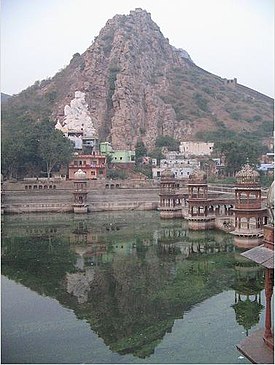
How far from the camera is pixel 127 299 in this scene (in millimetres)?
11180

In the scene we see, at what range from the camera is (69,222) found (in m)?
25.4

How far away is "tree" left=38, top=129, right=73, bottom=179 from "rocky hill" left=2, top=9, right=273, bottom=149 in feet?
49.9

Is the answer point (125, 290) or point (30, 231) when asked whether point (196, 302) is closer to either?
point (125, 290)

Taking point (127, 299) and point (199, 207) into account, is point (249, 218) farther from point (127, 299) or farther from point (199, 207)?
point (127, 299)

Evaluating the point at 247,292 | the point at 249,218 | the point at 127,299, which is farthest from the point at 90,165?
the point at 127,299

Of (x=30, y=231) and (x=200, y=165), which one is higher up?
(x=200, y=165)

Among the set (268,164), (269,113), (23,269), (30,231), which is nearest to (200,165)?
(268,164)

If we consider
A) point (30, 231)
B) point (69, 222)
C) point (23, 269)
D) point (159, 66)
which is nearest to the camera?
point (23, 269)

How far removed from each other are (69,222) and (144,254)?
9596 mm

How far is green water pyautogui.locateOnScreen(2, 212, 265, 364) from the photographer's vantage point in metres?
8.41

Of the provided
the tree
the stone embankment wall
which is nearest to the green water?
the stone embankment wall

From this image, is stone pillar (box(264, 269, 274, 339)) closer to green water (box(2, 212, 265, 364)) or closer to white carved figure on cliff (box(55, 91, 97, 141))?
green water (box(2, 212, 265, 364))

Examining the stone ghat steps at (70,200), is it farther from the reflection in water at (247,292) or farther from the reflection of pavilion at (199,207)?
the reflection in water at (247,292)

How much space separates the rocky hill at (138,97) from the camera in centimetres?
6331
